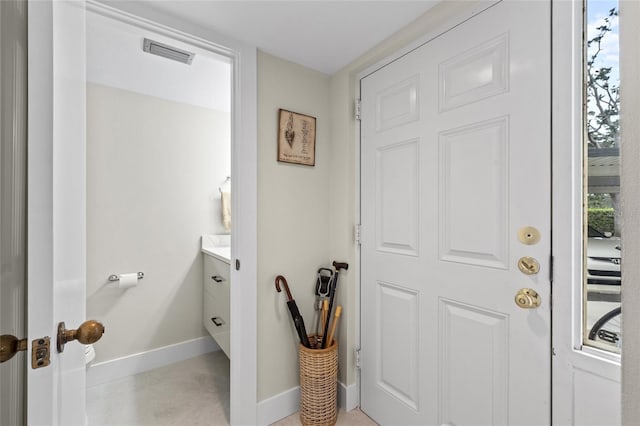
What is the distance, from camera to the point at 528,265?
40.2 inches

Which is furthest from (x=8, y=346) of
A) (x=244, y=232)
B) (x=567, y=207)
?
(x=567, y=207)

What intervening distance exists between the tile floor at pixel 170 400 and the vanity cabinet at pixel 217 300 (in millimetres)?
272

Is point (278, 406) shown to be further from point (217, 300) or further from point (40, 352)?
point (40, 352)

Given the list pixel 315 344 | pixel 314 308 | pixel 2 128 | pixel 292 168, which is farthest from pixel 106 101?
pixel 315 344

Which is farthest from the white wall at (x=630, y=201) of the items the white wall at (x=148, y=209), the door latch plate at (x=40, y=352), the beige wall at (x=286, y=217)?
the white wall at (x=148, y=209)

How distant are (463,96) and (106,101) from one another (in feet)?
7.58

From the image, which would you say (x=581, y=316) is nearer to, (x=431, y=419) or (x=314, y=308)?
(x=431, y=419)

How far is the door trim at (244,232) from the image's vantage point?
1.56 meters

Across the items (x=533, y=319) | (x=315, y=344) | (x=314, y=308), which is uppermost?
(x=533, y=319)

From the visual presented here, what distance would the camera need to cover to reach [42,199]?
52cm

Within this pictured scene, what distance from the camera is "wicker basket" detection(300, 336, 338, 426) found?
1583 mm

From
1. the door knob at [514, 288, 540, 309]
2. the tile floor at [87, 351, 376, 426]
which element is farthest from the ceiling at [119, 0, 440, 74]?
the tile floor at [87, 351, 376, 426]

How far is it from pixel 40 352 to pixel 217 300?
1759mm

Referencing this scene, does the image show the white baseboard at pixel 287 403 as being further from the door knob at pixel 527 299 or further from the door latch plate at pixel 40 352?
the door latch plate at pixel 40 352
